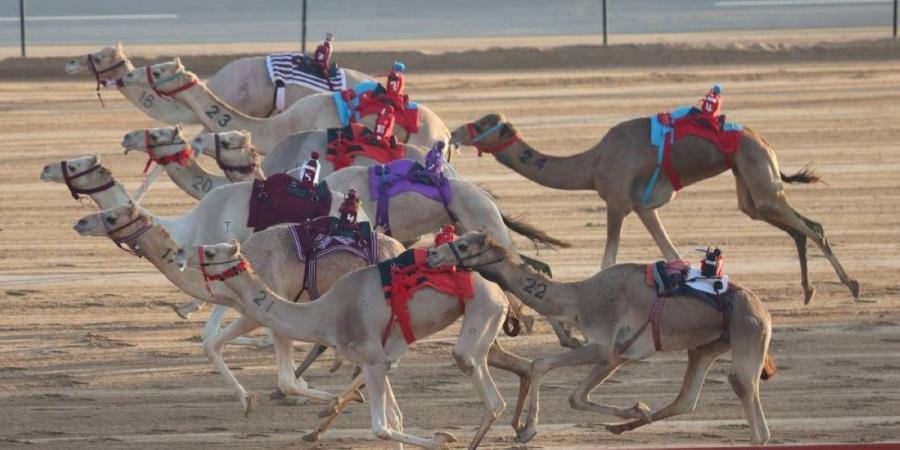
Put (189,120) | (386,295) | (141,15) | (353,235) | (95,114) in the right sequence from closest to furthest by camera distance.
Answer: (386,295) → (353,235) → (189,120) → (95,114) → (141,15)

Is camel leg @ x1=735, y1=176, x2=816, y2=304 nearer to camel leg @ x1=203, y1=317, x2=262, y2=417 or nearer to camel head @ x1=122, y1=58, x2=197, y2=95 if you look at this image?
camel head @ x1=122, y1=58, x2=197, y2=95

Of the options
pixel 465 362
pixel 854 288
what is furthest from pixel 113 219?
pixel 854 288

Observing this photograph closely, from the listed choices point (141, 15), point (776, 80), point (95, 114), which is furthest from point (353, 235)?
point (141, 15)

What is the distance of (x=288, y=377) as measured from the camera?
40.6 ft

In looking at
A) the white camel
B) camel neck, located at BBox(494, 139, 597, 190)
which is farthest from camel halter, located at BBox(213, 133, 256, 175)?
camel neck, located at BBox(494, 139, 597, 190)

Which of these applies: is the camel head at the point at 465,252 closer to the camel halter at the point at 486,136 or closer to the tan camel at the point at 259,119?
the camel halter at the point at 486,136

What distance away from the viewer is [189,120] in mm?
17188

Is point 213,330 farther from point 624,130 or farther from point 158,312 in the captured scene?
point 624,130

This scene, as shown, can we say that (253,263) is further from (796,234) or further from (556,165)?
(796,234)

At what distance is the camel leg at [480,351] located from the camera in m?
11.6

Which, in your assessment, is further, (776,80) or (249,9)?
(249,9)

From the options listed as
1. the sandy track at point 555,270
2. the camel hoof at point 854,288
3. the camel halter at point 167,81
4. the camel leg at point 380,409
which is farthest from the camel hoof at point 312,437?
the camel hoof at point 854,288

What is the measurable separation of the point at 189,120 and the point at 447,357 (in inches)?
158

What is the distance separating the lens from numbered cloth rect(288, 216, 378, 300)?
12.6 metres
